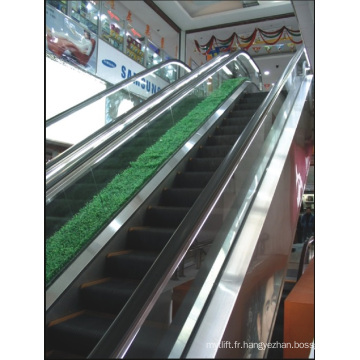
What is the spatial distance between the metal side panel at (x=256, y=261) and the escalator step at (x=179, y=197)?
951mm

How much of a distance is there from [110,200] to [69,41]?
A: 545cm

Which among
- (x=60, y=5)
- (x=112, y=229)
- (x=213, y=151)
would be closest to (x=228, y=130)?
(x=213, y=151)

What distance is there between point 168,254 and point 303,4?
7.45 ft

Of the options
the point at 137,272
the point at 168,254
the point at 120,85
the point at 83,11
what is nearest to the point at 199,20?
the point at 83,11

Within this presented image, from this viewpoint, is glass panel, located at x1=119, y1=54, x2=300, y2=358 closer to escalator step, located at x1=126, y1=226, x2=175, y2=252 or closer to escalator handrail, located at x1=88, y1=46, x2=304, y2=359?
escalator handrail, located at x1=88, y1=46, x2=304, y2=359

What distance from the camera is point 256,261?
2.66 metres

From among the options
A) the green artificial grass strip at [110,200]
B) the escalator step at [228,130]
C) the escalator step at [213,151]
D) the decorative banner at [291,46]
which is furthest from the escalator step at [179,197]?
the decorative banner at [291,46]

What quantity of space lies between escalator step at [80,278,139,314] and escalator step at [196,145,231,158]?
101 inches

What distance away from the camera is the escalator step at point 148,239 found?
3.39m

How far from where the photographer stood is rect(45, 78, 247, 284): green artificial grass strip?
3.11 m

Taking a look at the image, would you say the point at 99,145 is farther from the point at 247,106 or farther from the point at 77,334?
the point at 247,106

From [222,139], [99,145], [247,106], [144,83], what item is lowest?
[99,145]

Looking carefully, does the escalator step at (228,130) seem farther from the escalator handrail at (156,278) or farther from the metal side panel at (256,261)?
the escalator handrail at (156,278)

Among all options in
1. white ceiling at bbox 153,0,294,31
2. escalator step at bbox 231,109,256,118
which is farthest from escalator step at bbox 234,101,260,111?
white ceiling at bbox 153,0,294,31
